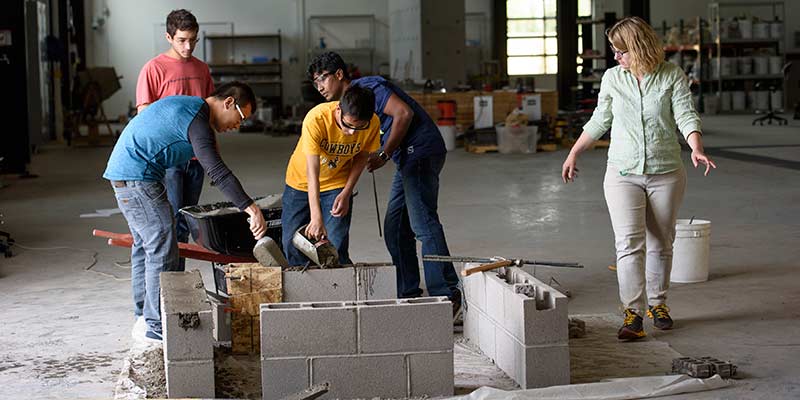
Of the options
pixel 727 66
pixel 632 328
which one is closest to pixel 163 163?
pixel 632 328

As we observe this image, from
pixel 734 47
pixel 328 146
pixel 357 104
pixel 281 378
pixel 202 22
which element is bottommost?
pixel 281 378

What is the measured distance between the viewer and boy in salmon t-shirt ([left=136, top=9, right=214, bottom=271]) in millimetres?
5703

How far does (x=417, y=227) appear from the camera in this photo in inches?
219

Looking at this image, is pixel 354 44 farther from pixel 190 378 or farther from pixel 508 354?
pixel 190 378

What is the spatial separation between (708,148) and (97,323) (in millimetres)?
12245

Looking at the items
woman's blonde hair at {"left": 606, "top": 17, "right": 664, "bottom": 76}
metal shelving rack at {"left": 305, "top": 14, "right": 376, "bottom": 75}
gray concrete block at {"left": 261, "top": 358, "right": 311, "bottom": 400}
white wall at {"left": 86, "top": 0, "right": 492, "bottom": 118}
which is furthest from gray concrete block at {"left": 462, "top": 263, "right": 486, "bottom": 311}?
white wall at {"left": 86, "top": 0, "right": 492, "bottom": 118}

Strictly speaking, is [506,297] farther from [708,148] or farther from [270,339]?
[708,148]

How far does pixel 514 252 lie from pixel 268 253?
3.16 meters

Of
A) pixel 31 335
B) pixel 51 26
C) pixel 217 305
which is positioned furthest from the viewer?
pixel 51 26

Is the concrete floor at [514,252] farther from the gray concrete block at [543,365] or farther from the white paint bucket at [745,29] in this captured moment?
the white paint bucket at [745,29]

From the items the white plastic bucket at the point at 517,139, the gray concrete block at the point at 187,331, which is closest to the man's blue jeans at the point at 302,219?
the gray concrete block at the point at 187,331

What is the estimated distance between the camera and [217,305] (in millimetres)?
4945

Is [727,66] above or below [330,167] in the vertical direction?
above

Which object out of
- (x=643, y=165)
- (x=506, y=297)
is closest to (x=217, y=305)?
(x=506, y=297)
